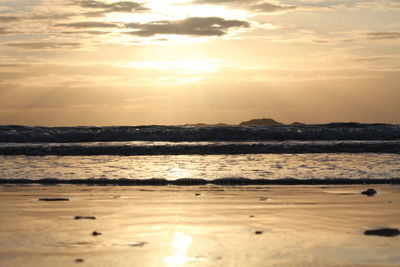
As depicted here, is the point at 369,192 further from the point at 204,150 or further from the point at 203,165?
the point at 204,150

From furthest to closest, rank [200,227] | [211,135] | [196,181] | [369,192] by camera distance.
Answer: [211,135] → [196,181] → [369,192] → [200,227]

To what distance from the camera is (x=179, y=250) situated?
7918mm

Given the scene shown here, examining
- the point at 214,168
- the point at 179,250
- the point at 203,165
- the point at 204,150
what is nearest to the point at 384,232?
the point at 179,250

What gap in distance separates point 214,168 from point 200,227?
36.5ft

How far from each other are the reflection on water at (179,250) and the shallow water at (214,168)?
8697 millimetres

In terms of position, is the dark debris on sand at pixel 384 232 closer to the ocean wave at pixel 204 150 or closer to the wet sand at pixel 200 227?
the wet sand at pixel 200 227

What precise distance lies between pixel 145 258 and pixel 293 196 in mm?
6710

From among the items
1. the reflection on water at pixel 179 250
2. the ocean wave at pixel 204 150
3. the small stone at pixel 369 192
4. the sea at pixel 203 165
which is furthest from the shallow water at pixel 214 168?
the reflection on water at pixel 179 250

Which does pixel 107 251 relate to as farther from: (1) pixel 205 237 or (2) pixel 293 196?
(2) pixel 293 196

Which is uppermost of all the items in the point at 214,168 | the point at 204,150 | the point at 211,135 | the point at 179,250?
the point at 211,135

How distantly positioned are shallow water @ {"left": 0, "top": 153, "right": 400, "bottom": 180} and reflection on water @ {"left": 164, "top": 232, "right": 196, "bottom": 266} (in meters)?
8.70

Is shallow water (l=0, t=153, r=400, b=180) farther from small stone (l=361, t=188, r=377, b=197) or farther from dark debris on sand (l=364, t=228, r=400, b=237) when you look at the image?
dark debris on sand (l=364, t=228, r=400, b=237)

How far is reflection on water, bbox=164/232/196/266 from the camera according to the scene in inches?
288

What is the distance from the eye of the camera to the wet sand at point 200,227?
24.5ft
